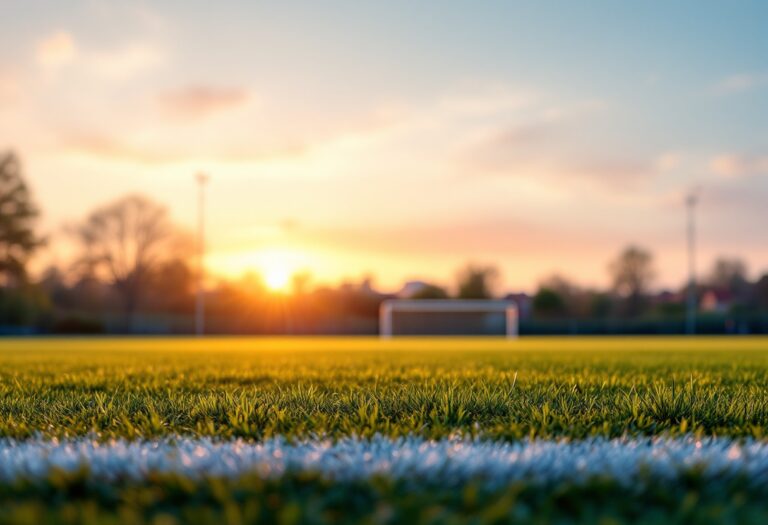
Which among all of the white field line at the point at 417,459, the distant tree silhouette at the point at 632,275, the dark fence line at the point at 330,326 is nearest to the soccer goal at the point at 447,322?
the dark fence line at the point at 330,326

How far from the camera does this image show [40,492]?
1909 millimetres

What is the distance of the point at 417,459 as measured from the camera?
6.97ft

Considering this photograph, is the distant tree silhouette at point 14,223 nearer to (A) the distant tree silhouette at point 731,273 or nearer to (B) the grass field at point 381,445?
(B) the grass field at point 381,445

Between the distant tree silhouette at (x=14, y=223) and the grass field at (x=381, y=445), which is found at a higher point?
the distant tree silhouette at (x=14, y=223)

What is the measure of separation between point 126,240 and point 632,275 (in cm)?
4077

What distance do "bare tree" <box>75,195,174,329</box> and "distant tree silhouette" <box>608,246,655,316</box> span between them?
3631 centimetres

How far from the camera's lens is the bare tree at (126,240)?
181 ft

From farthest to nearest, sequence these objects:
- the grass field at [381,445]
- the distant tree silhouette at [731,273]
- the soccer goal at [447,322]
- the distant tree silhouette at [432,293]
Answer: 1. the distant tree silhouette at [731,273]
2. the distant tree silhouette at [432,293]
3. the soccer goal at [447,322]
4. the grass field at [381,445]

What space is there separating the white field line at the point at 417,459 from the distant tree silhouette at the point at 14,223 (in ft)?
169

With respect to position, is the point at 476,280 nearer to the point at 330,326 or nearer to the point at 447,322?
the point at 447,322

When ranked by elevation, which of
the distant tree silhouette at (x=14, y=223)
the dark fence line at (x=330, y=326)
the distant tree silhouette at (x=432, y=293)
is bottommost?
the dark fence line at (x=330, y=326)

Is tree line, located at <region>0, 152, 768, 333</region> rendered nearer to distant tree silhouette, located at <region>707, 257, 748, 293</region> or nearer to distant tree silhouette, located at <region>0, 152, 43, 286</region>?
distant tree silhouette, located at <region>0, 152, 43, 286</region>

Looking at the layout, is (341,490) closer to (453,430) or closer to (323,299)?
(453,430)

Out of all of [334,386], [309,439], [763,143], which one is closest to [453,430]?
[309,439]
